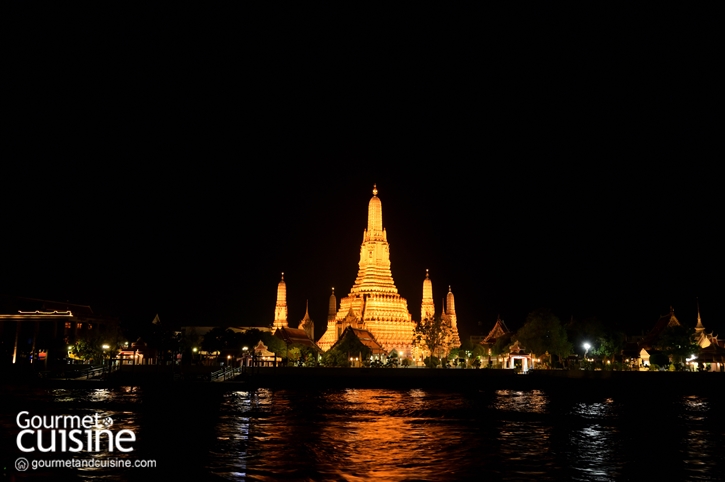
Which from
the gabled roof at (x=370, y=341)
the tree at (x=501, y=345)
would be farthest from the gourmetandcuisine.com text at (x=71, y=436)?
the gabled roof at (x=370, y=341)

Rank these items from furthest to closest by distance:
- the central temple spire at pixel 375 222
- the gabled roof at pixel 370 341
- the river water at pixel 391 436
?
the central temple spire at pixel 375 222
the gabled roof at pixel 370 341
the river water at pixel 391 436

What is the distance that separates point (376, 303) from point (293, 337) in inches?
568

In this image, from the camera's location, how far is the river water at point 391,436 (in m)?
18.1

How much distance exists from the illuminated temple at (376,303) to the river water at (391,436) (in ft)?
191

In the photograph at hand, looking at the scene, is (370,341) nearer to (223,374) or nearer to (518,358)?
(518,358)

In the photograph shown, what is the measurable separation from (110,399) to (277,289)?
296 ft

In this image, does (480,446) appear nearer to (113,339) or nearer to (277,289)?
(113,339)

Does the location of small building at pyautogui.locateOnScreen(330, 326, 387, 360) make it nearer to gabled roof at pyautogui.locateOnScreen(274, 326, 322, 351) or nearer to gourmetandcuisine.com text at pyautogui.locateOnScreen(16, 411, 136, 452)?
gabled roof at pyautogui.locateOnScreen(274, 326, 322, 351)

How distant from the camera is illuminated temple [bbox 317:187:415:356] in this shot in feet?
330

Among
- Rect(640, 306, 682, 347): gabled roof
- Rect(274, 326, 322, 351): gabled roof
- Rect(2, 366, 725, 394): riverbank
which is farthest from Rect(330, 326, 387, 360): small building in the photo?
Rect(640, 306, 682, 347): gabled roof

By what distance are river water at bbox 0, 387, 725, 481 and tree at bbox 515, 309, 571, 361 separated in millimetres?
27058

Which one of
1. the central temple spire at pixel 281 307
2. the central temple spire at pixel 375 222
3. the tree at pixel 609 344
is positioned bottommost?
the tree at pixel 609 344

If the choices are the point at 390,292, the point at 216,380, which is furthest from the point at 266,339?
the point at 216,380

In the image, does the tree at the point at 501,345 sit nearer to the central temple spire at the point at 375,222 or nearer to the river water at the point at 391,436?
the central temple spire at the point at 375,222
